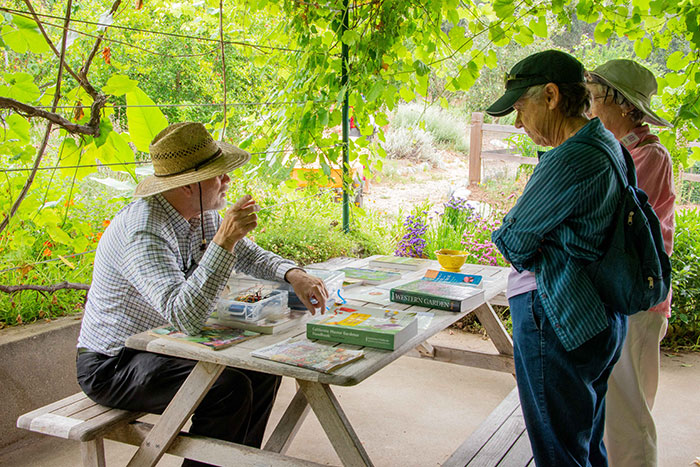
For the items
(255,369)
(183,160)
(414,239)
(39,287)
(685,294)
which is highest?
(183,160)

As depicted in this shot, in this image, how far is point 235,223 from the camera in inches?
74.6

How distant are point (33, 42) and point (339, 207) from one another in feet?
10.5

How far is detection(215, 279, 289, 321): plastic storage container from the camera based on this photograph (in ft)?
6.42

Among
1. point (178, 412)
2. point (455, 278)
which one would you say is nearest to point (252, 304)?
point (178, 412)

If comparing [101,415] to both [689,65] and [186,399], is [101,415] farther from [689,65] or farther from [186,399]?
[689,65]

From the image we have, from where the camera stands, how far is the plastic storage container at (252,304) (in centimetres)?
196

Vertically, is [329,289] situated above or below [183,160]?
below

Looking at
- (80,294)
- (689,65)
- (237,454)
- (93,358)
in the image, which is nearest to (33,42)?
(93,358)

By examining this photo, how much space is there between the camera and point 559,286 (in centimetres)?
167

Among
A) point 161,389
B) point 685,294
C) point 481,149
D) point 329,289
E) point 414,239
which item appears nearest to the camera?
point 161,389

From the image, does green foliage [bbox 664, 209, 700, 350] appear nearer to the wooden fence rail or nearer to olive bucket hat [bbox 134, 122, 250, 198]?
the wooden fence rail

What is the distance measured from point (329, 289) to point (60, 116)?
43.2 inches

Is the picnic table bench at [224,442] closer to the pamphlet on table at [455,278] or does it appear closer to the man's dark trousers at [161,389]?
the man's dark trousers at [161,389]

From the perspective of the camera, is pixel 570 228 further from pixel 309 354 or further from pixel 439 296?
pixel 309 354
